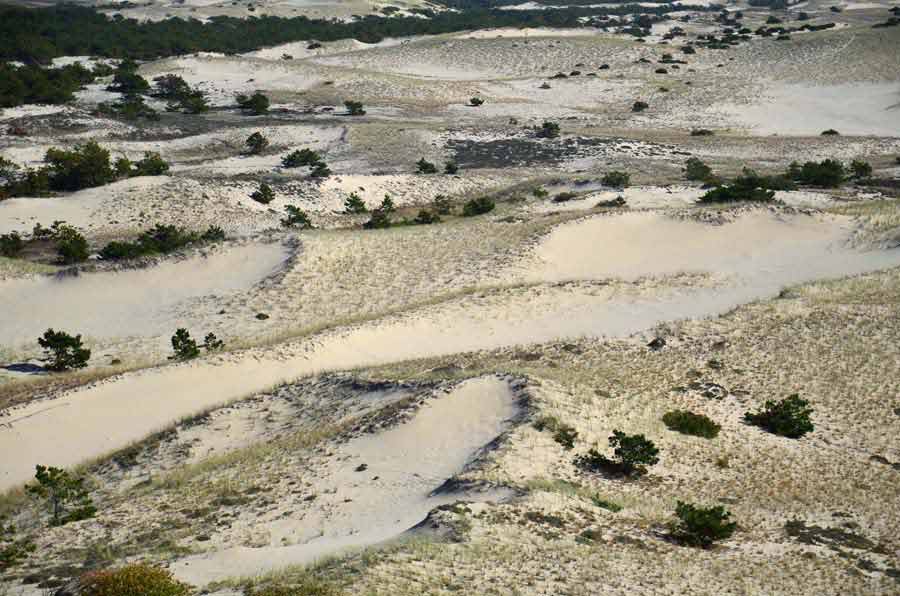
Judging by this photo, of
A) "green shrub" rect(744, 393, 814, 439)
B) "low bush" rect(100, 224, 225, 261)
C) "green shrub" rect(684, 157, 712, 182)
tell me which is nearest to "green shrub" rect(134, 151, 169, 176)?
"low bush" rect(100, 224, 225, 261)

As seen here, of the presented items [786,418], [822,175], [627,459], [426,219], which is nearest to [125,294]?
[426,219]

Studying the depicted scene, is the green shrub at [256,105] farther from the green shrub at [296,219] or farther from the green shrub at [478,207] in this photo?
the green shrub at [478,207]

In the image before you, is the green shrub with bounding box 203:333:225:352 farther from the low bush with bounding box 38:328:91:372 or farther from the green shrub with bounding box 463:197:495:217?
the green shrub with bounding box 463:197:495:217

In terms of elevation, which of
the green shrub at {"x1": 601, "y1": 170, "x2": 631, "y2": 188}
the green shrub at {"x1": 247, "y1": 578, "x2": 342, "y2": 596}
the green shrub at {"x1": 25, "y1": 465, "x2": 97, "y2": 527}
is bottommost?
the green shrub at {"x1": 25, "y1": 465, "x2": 97, "y2": 527}

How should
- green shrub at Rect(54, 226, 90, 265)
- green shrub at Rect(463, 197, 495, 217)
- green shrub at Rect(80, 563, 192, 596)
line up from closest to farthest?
1. green shrub at Rect(80, 563, 192, 596)
2. green shrub at Rect(54, 226, 90, 265)
3. green shrub at Rect(463, 197, 495, 217)

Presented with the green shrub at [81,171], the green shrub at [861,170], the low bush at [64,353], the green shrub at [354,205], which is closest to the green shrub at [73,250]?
the green shrub at [81,171]

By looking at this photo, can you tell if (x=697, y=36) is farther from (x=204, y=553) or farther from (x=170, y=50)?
(x=204, y=553)
